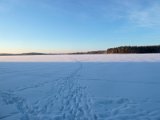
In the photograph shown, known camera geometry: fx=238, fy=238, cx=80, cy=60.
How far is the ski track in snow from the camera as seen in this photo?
561 cm

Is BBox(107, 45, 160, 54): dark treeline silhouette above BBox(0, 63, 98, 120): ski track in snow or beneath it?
above

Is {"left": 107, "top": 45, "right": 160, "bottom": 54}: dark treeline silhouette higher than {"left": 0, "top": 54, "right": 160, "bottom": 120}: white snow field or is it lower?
higher

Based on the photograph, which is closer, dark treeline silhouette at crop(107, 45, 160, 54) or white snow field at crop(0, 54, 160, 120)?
white snow field at crop(0, 54, 160, 120)

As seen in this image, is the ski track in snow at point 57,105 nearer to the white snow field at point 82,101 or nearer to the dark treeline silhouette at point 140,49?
the white snow field at point 82,101

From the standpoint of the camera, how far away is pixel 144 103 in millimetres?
6512

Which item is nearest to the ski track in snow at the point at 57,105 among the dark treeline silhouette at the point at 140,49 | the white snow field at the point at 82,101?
the white snow field at the point at 82,101

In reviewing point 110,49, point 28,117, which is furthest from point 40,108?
point 110,49

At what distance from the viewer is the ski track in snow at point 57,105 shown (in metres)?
5.61

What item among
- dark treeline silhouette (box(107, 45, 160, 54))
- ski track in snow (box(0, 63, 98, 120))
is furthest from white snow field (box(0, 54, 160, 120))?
A: dark treeline silhouette (box(107, 45, 160, 54))

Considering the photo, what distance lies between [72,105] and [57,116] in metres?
0.96

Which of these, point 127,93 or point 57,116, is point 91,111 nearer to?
point 57,116

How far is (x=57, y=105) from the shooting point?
658 cm

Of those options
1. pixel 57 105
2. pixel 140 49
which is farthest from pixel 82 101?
pixel 140 49

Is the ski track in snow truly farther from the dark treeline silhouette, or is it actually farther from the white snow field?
the dark treeline silhouette
